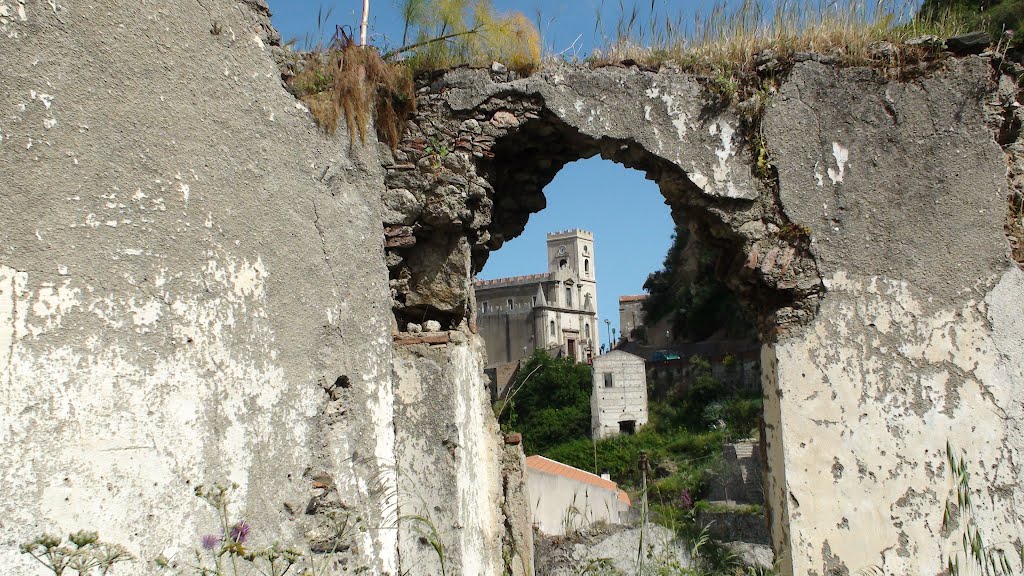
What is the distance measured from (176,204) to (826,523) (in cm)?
340

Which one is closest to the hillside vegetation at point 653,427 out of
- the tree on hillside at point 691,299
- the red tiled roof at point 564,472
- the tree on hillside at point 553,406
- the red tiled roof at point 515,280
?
the tree on hillside at point 553,406

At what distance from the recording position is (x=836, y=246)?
4371 millimetres

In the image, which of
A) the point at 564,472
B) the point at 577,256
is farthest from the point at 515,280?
the point at 564,472

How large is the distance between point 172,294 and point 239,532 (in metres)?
0.91

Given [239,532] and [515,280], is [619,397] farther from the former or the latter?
[239,532]

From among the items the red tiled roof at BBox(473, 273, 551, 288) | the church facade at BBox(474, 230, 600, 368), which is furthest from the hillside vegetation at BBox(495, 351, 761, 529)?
the red tiled roof at BBox(473, 273, 551, 288)

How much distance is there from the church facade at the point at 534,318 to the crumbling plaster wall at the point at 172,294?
38.4m

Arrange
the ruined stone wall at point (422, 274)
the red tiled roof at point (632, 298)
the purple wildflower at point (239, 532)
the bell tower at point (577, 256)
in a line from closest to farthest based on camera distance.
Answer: the ruined stone wall at point (422, 274)
the purple wildflower at point (239, 532)
the red tiled roof at point (632, 298)
the bell tower at point (577, 256)

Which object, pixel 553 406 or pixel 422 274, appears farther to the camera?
pixel 553 406

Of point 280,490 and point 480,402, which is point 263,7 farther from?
point 480,402

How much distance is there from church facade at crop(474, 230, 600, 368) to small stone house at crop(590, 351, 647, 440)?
1098 cm

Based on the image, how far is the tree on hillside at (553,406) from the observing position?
105 ft

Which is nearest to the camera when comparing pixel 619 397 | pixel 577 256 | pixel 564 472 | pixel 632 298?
pixel 564 472

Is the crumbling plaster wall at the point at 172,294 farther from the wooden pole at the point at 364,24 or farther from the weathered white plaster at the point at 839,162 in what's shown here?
the weathered white plaster at the point at 839,162
